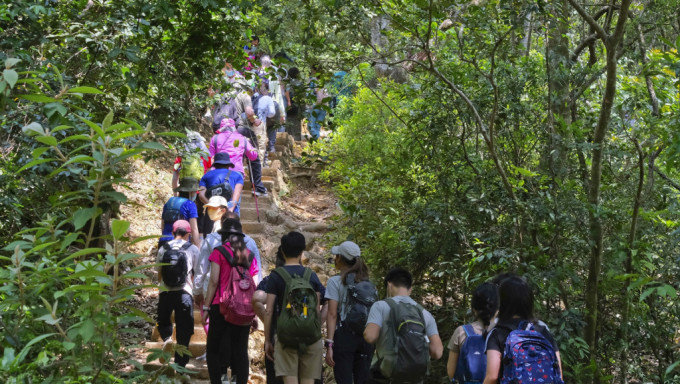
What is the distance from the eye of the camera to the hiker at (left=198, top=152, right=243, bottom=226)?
31.3ft

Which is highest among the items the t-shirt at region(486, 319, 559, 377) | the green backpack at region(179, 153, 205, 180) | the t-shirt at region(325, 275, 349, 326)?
the green backpack at region(179, 153, 205, 180)

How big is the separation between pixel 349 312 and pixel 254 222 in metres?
5.99

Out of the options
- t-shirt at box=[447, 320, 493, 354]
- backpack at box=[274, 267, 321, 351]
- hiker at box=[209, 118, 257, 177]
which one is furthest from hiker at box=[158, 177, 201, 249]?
t-shirt at box=[447, 320, 493, 354]

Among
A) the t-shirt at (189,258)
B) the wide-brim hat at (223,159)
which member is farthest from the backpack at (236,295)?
the wide-brim hat at (223,159)

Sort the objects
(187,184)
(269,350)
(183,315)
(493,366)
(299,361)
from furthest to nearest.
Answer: (187,184) → (183,315) → (269,350) → (299,361) → (493,366)

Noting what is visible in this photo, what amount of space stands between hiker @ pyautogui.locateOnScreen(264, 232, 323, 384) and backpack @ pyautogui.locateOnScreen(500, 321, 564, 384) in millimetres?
2108

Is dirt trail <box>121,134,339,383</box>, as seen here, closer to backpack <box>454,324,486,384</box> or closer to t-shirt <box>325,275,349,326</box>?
t-shirt <box>325,275,349,326</box>

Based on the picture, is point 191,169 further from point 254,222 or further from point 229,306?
point 229,306

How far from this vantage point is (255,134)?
12.8 m

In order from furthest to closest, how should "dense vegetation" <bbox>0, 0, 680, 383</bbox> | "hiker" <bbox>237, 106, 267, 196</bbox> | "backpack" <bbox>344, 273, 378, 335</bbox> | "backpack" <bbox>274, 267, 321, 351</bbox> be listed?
"hiker" <bbox>237, 106, 267, 196</bbox>, "backpack" <bbox>344, 273, 378, 335</bbox>, "backpack" <bbox>274, 267, 321, 351</bbox>, "dense vegetation" <bbox>0, 0, 680, 383</bbox>

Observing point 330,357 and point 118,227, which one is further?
point 330,357

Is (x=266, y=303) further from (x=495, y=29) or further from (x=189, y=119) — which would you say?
(x=495, y=29)

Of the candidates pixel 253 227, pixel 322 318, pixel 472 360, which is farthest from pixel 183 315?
pixel 253 227

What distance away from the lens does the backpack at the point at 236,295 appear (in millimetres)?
6438
